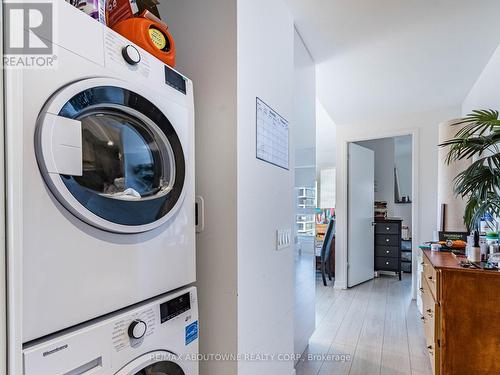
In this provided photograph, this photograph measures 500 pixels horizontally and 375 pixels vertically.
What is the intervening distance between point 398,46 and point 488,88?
0.97m

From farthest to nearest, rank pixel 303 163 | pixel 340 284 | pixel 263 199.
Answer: pixel 340 284 → pixel 303 163 → pixel 263 199

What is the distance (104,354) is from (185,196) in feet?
Answer: 1.66

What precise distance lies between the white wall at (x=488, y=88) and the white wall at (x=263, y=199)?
174 cm

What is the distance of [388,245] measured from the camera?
16.0 feet

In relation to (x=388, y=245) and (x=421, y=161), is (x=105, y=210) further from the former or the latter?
(x=388, y=245)

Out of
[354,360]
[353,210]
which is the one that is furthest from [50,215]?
[353,210]

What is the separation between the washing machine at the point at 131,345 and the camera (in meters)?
0.66

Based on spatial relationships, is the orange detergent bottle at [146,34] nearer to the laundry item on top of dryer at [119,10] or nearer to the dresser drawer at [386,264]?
the laundry item on top of dryer at [119,10]

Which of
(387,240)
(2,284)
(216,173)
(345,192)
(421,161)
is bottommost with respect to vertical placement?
(387,240)

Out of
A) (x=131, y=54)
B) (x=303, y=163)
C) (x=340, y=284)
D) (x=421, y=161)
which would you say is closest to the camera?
(x=131, y=54)

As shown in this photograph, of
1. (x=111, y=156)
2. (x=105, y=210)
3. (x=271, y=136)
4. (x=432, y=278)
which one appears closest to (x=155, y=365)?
(x=105, y=210)

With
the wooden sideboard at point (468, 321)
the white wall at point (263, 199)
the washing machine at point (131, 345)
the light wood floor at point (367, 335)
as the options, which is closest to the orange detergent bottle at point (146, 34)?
the white wall at point (263, 199)

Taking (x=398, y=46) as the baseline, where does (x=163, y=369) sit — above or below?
below

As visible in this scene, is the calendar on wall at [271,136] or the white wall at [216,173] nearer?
the white wall at [216,173]
